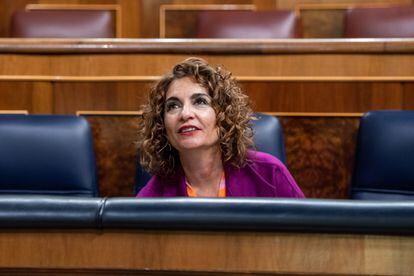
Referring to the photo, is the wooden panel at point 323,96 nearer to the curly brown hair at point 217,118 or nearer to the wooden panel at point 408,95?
the wooden panel at point 408,95

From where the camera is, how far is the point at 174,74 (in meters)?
0.53

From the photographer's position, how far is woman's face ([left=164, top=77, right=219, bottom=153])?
50 centimetres

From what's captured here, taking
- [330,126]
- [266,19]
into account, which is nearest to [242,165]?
[330,126]

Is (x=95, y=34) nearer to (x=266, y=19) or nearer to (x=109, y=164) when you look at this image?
(x=266, y=19)

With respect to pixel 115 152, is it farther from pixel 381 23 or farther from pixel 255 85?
pixel 381 23

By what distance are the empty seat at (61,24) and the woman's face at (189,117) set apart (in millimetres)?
553

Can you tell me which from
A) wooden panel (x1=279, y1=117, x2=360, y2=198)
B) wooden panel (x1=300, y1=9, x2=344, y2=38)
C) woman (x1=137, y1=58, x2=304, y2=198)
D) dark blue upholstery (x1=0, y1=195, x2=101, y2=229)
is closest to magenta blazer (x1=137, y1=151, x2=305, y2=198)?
woman (x1=137, y1=58, x2=304, y2=198)

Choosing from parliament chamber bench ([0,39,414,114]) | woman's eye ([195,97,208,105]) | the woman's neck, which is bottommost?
the woman's neck

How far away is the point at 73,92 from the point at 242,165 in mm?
227

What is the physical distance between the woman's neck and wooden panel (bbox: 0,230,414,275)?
0.23 meters

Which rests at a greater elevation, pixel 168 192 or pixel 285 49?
pixel 285 49

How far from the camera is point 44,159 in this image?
57 centimetres

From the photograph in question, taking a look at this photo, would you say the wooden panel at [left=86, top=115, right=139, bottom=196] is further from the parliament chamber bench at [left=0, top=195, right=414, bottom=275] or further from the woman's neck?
the parliament chamber bench at [left=0, top=195, right=414, bottom=275]

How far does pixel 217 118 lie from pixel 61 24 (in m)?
0.60
